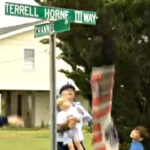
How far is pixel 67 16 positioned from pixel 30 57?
29366mm

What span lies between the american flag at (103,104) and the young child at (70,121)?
2.91 m

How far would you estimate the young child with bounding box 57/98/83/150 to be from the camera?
7160 millimetres

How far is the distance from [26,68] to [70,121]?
93.2ft

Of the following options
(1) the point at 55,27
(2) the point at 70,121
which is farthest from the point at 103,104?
(2) the point at 70,121

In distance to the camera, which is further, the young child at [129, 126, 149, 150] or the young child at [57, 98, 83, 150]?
the young child at [129, 126, 149, 150]

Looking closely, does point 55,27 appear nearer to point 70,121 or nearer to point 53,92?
point 53,92

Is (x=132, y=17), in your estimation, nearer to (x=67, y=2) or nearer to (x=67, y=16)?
(x=67, y=2)

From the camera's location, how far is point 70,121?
7.12 meters

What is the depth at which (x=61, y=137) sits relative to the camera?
737 cm

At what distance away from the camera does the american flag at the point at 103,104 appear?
4008mm

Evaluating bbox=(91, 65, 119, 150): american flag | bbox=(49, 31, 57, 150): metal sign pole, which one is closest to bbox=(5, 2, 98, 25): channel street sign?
bbox=(49, 31, 57, 150): metal sign pole

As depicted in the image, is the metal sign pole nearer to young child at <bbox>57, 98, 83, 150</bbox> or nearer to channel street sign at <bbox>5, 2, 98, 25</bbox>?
channel street sign at <bbox>5, 2, 98, 25</bbox>

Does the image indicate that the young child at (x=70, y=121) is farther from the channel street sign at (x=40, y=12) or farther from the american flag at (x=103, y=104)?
the american flag at (x=103, y=104)

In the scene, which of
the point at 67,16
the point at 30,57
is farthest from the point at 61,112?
the point at 30,57
